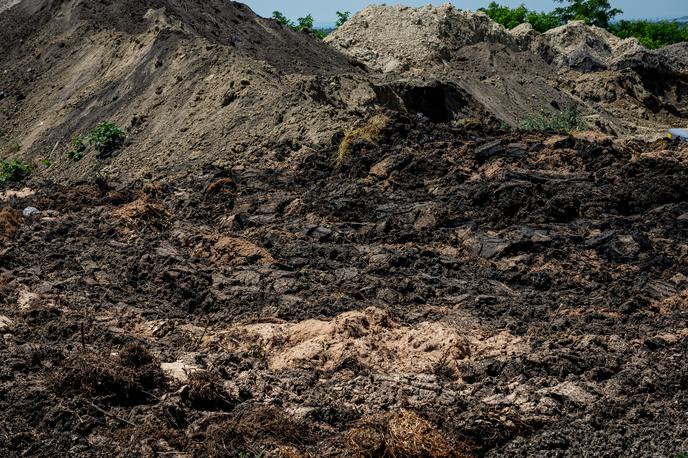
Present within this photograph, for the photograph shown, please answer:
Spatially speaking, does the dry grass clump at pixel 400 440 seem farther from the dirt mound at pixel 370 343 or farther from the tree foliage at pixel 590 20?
the tree foliage at pixel 590 20

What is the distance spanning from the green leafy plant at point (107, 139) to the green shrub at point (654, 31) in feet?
143

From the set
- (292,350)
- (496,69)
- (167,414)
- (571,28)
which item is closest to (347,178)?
→ (292,350)

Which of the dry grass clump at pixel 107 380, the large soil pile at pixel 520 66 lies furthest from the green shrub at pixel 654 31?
the dry grass clump at pixel 107 380

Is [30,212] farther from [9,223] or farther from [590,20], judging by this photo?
[590,20]

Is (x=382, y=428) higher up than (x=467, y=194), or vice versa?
(x=467, y=194)

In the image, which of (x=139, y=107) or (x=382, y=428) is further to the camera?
(x=139, y=107)

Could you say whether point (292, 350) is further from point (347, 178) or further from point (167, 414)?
point (347, 178)

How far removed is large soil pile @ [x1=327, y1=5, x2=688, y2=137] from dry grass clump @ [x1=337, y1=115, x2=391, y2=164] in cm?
1003

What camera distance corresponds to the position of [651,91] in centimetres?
2978

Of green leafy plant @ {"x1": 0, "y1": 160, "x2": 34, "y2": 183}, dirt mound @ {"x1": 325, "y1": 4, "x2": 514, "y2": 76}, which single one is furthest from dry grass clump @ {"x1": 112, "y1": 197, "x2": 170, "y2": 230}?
dirt mound @ {"x1": 325, "y1": 4, "x2": 514, "y2": 76}

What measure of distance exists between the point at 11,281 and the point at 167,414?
161 inches

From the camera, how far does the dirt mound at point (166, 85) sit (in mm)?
14422

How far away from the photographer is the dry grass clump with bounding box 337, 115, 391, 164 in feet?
43.0

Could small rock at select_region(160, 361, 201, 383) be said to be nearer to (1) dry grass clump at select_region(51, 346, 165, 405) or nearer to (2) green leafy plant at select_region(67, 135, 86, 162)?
(1) dry grass clump at select_region(51, 346, 165, 405)
